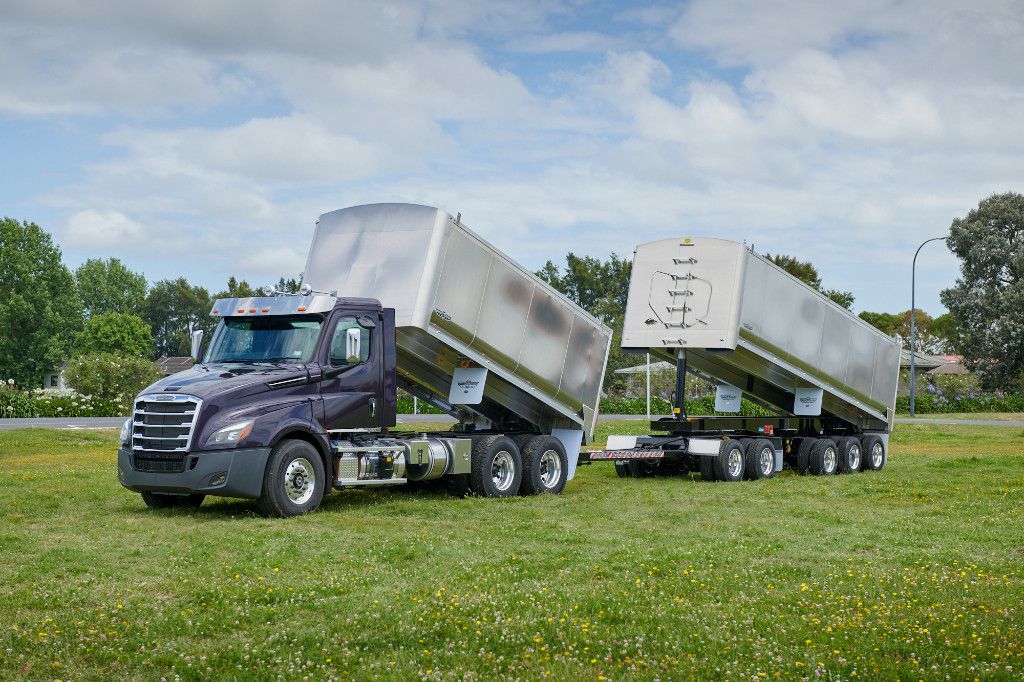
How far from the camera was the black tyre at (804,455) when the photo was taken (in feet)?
79.2

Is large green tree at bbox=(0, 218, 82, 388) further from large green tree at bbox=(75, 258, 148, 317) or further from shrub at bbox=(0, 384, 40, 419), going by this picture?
shrub at bbox=(0, 384, 40, 419)

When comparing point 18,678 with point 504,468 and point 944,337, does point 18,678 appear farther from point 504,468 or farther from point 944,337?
point 944,337

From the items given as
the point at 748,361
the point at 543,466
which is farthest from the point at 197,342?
the point at 748,361

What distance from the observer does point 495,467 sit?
18.0m

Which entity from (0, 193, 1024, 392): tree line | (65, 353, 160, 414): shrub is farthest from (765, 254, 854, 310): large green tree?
(65, 353, 160, 414): shrub

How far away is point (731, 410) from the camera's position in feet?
83.0

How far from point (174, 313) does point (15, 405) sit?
311ft

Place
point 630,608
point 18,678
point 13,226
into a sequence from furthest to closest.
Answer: point 13,226 → point 630,608 → point 18,678

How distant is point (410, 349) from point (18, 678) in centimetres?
1027

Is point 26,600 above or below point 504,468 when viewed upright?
below

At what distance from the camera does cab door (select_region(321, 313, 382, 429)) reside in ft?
50.7

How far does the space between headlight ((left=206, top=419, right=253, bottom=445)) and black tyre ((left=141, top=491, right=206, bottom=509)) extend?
173 cm

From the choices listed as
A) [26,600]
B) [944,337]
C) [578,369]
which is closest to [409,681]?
[26,600]

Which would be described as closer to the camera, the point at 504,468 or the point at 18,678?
the point at 18,678
